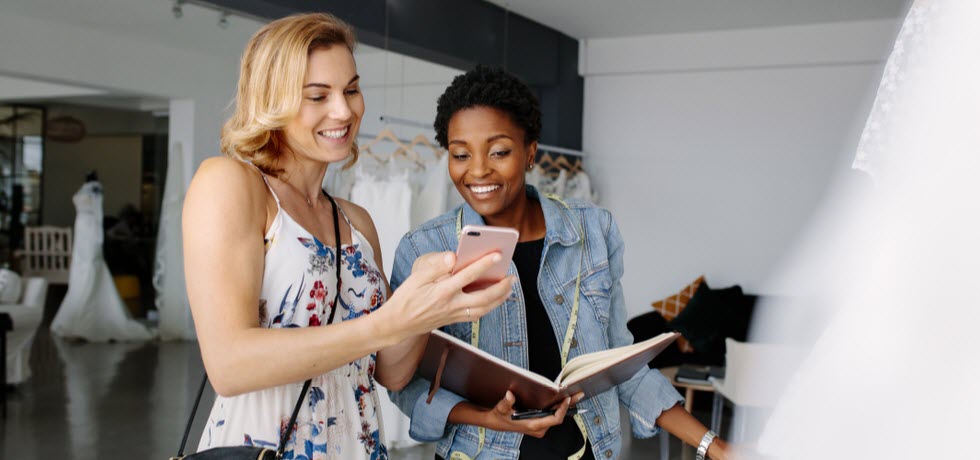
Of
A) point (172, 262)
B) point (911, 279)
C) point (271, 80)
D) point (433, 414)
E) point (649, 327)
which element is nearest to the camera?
point (911, 279)

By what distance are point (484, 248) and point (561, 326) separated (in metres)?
0.64

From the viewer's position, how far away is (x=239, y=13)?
179 inches

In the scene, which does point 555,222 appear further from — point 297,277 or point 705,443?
point 297,277

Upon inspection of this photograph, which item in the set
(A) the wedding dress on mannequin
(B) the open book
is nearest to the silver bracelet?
(B) the open book

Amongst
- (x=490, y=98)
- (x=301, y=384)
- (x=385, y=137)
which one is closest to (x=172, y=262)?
(x=385, y=137)

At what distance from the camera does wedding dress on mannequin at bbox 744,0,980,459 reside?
97 cm

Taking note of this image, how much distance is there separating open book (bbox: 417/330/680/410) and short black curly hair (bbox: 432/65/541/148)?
52cm

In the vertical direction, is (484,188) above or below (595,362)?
above

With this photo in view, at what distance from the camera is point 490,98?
177 centimetres

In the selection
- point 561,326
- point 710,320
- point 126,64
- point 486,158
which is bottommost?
point 710,320

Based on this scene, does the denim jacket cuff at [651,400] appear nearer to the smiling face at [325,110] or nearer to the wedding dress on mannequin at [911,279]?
the wedding dress on mannequin at [911,279]

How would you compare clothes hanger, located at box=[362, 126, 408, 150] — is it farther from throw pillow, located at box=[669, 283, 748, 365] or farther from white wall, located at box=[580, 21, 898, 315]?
white wall, located at box=[580, 21, 898, 315]

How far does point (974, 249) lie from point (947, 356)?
0.12 meters

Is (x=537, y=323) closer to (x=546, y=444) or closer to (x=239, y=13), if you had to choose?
(x=546, y=444)
